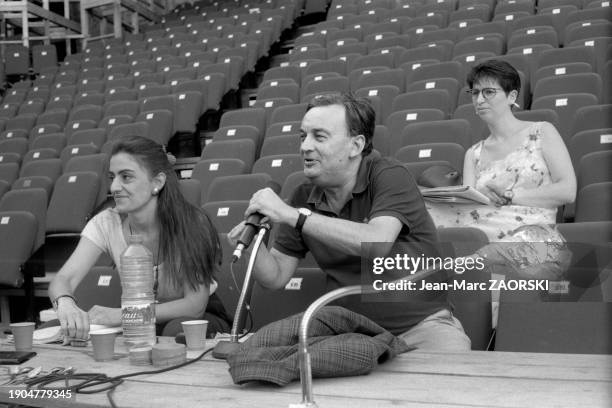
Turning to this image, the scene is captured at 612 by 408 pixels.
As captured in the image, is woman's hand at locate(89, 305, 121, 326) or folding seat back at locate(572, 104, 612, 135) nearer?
woman's hand at locate(89, 305, 121, 326)

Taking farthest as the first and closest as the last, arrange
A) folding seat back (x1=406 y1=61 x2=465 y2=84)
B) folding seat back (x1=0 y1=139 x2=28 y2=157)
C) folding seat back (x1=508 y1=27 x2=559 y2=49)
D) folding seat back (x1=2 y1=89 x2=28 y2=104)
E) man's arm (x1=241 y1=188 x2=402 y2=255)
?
folding seat back (x1=2 y1=89 x2=28 y2=104)
folding seat back (x1=0 y1=139 x2=28 y2=157)
folding seat back (x1=508 y1=27 x2=559 y2=49)
folding seat back (x1=406 y1=61 x2=465 y2=84)
man's arm (x1=241 y1=188 x2=402 y2=255)

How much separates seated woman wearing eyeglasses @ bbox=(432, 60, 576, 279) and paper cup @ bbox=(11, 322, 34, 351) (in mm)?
1138

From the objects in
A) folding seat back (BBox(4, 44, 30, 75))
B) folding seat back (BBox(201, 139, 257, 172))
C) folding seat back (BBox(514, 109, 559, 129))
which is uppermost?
folding seat back (BBox(4, 44, 30, 75))

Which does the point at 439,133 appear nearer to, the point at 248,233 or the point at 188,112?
the point at 248,233

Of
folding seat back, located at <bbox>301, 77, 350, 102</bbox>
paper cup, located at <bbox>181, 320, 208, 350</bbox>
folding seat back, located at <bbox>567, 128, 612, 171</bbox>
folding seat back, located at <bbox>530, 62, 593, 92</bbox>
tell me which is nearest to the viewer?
paper cup, located at <bbox>181, 320, 208, 350</bbox>

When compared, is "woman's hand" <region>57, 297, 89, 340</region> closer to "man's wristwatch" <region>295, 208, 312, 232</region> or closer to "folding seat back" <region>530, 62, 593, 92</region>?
"man's wristwatch" <region>295, 208, 312, 232</region>

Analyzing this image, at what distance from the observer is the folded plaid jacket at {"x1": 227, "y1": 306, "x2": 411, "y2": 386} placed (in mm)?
925

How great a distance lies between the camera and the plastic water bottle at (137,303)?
4.17 feet

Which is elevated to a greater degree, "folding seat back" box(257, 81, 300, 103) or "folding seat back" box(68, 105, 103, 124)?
"folding seat back" box(68, 105, 103, 124)

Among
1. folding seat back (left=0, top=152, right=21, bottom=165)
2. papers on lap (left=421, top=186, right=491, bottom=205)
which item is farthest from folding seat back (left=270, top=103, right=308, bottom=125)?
folding seat back (left=0, top=152, right=21, bottom=165)

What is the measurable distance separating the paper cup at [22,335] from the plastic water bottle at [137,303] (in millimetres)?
215

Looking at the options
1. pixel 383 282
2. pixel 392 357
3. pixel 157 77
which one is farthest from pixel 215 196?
pixel 157 77

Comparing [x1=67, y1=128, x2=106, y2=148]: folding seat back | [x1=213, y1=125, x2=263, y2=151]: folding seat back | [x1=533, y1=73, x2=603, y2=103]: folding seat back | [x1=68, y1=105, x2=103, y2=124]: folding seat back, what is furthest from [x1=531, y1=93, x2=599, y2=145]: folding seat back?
[x1=68, y1=105, x2=103, y2=124]: folding seat back

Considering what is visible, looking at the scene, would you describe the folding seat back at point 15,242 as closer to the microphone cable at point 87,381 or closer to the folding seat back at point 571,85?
the microphone cable at point 87,381
